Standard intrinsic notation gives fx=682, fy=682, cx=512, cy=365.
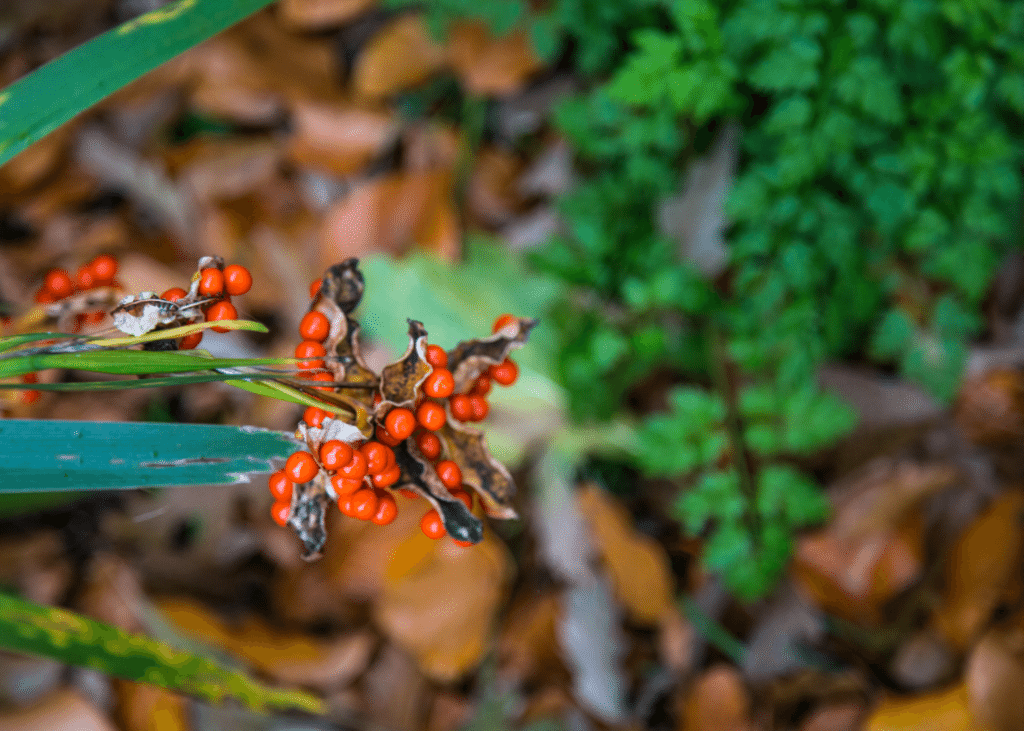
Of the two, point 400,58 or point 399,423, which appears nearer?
point 399,423

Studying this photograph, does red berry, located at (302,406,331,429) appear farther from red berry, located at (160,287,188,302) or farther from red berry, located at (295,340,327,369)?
red berry, located at (160,287,188,302)

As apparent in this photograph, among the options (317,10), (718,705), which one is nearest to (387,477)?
(718,705)

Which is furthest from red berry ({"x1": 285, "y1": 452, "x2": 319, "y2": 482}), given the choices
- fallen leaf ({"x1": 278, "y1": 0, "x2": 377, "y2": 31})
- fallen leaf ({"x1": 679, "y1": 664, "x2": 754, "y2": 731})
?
fallen leaf ({"x1": 278, "y1": 0, "x2": 377, "y2": 31})

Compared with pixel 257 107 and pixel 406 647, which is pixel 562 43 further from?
pixel 406 647

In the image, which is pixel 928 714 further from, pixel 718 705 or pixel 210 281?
pixel 210 281

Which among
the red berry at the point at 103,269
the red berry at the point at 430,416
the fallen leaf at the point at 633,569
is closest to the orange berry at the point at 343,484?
the red berry at the point at 430,416

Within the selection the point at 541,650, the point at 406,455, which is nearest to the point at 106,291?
the point at 406,455
